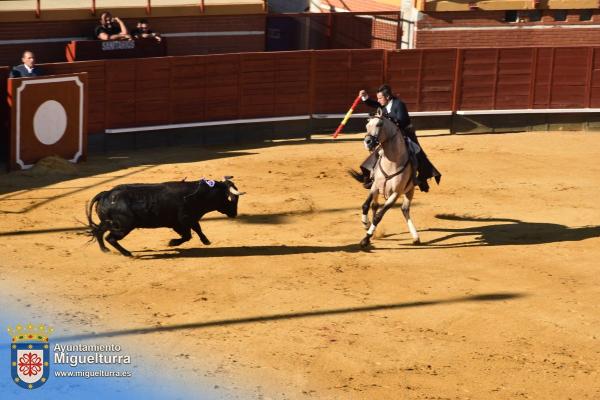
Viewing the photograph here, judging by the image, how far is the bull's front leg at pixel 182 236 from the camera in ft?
50.8

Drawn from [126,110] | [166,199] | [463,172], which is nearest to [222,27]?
A: [126,110]

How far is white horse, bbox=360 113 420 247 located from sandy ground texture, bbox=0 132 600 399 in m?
0.40

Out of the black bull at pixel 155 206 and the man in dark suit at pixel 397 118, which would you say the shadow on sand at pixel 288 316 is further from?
the man in dark suit at pixel 397 118

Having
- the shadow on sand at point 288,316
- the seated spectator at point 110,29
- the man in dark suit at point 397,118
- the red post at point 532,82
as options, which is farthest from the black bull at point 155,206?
the red post at point 532,82

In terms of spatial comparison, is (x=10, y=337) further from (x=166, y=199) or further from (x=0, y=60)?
(x=0, y=60)

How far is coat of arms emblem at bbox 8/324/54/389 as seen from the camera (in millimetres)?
11188

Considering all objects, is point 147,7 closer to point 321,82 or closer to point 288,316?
point 321,82

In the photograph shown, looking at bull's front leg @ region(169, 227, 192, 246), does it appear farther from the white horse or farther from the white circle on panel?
the white circle on panel

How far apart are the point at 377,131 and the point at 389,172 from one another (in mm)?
889

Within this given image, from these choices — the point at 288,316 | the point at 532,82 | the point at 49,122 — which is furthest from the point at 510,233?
the point at 532,82

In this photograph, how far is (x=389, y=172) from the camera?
16.3 m

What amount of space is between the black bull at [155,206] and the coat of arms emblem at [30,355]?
259 centimetres

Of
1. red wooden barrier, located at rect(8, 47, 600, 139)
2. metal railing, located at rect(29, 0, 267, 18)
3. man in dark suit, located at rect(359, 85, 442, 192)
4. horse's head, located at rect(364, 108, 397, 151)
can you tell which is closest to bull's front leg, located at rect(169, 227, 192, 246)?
horse's head, located at rect(364, 108, 397, 151)

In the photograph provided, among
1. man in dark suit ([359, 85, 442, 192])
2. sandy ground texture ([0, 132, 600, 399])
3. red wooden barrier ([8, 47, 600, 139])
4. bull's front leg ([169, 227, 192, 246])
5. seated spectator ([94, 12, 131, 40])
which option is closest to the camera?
sandy ground texture ([0, 132, 600, 399])
